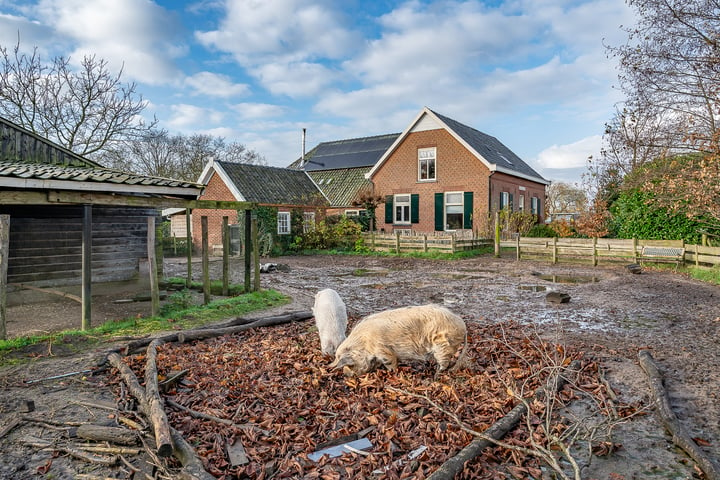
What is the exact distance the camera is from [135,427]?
413 cm

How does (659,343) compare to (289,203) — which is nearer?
(659,343)

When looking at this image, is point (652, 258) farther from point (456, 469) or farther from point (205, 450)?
point (205, 450)

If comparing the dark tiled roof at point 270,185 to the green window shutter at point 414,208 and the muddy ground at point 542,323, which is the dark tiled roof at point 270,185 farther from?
the muddy ground at point 542,323

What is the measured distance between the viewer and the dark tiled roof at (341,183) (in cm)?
2889

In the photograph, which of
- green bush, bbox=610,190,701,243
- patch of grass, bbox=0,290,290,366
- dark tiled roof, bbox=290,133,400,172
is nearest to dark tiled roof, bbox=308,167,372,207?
dark tiled roof, bbox=290,133,400,172

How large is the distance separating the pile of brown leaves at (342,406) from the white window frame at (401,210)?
20760 millimetres

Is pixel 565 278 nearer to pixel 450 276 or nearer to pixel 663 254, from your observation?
pixel 450 276

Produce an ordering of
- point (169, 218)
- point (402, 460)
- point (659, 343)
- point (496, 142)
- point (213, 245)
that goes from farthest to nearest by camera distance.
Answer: point (496, 142)
point (169, 218)
point (213, 245)
point (659, 343)
point (402, 460)

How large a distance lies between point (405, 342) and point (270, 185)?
77.2ft

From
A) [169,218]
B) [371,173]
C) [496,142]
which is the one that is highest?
[496,142]

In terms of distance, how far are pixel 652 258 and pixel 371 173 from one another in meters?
16.4

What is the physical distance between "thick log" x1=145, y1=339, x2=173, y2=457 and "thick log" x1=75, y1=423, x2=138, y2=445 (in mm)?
204

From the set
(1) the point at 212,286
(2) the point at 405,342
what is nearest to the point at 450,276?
(1) the point at 212,286

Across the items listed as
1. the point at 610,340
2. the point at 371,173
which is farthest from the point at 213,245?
the point at 610,340
